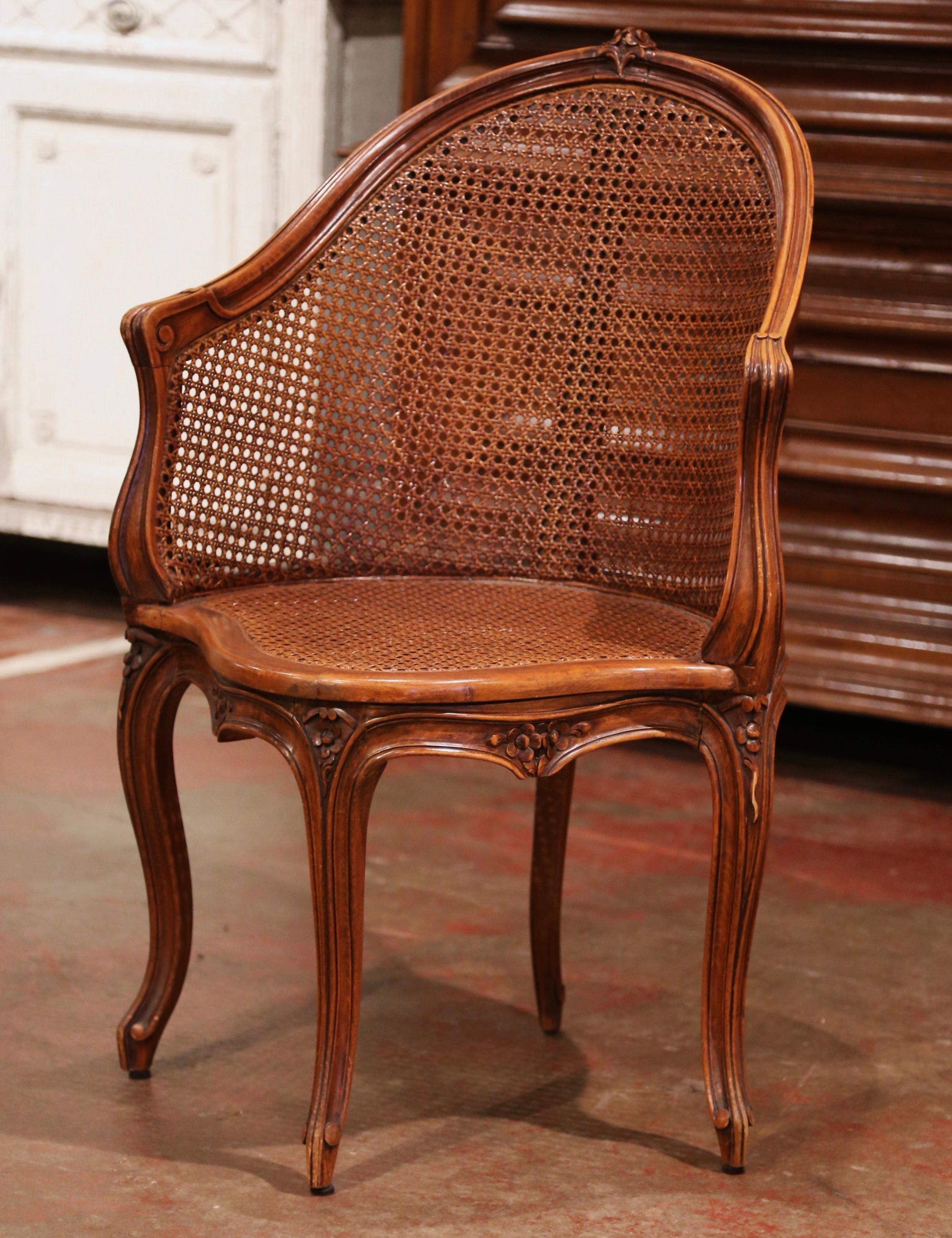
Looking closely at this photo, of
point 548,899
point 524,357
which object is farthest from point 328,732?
point 524,357

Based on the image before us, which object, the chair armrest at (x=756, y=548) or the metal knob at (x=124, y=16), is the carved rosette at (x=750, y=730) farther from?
the metal knob at (x=124, y=16)

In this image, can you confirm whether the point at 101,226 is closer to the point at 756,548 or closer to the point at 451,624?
the point at 451,624

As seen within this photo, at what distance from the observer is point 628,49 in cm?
168

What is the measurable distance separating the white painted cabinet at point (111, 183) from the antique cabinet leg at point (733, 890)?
213 cm

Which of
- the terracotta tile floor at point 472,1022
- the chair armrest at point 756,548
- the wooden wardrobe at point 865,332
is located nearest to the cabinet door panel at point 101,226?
the wooden wardrobe at point 865,332

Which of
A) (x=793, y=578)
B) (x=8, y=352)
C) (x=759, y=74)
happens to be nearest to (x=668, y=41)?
(x=759, y=74)

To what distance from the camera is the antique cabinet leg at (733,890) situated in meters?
1.35

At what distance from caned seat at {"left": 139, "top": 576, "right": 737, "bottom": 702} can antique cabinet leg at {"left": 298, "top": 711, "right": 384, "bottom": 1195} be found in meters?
0.06

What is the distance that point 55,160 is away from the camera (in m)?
3.33

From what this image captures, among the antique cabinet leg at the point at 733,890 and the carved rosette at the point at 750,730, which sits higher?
the carved rosette at the point at 750,730

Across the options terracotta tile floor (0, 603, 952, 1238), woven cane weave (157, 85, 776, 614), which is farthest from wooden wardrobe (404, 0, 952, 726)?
woven cane weave (157, 85, 776, 614)

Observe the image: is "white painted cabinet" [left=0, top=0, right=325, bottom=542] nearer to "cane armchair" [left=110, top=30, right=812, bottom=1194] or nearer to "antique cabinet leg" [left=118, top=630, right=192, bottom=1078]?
"cane armchair" [left=110, top=30, right=812, bottom=1194]

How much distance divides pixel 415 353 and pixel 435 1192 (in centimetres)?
86

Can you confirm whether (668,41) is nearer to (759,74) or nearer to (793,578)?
(759,74)
